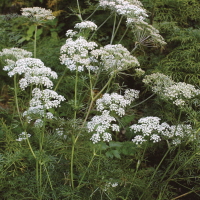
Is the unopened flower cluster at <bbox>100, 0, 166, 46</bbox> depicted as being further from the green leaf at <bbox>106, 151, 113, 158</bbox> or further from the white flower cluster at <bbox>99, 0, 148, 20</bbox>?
the green leaf at <bbox>106, 151, 113, 158</bbox>

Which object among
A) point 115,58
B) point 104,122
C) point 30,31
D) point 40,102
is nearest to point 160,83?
point 115,58

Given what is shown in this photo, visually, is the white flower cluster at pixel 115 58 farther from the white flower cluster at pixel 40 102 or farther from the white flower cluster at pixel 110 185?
the white flower cluster at pixel 110 185

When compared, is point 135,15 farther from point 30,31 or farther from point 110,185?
point 30,31

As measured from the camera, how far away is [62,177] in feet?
8.93

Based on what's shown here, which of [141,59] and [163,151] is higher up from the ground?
[141,59]

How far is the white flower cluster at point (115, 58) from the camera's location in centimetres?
310

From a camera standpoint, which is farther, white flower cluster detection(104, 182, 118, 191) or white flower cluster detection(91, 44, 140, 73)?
white flower cluster detection(91, 44, 140, 73)

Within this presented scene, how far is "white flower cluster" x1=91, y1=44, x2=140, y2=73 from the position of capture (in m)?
3.10

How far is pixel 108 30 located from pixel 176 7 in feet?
4.99

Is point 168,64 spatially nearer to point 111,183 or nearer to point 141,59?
point 141,59

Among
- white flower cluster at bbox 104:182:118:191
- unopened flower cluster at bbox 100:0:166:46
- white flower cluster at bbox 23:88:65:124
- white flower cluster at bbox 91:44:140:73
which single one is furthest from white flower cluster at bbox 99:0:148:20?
white flower cluster at bbox 104:182:118:191

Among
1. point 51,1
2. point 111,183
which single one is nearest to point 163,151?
point 111,183

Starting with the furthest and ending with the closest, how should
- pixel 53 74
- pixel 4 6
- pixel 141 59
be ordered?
pixel 4 6, pixel 141 59, pixel 53 74

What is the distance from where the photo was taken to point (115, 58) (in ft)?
10.3
